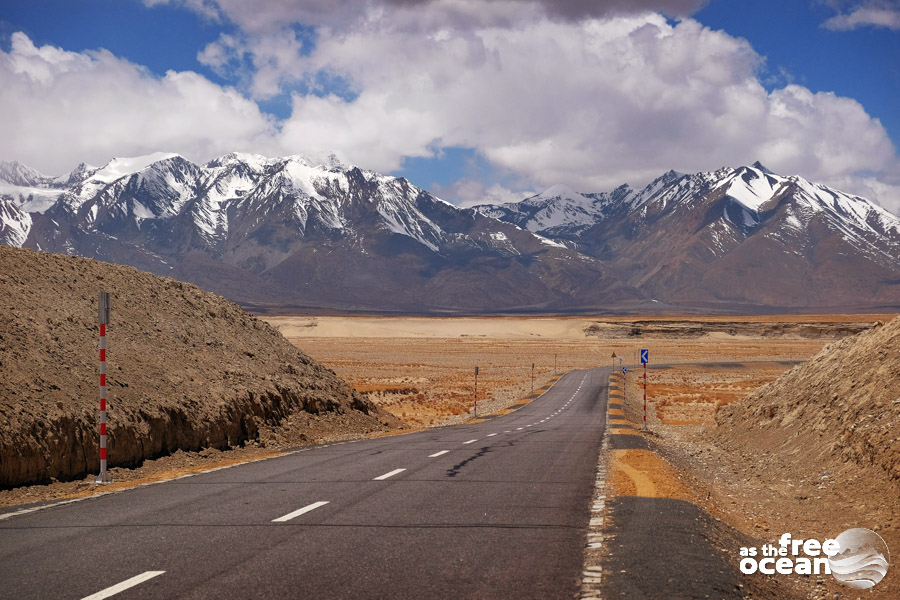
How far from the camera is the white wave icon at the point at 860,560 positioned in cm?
866

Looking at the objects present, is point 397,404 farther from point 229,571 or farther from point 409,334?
point 409,334

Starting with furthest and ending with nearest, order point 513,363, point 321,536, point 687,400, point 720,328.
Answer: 1. point 720,328
2. point 513,363
3. point 687,400
4. point 321,536

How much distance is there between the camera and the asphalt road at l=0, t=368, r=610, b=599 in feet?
23.9

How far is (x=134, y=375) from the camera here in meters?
18.6

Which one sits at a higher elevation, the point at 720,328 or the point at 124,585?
the point at 720,328

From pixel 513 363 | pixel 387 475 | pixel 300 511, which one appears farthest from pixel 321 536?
pixel 513 363

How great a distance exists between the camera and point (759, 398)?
2380cm

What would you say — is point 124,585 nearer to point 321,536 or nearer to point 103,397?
point 321,536

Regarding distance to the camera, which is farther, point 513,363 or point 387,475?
point 513,363

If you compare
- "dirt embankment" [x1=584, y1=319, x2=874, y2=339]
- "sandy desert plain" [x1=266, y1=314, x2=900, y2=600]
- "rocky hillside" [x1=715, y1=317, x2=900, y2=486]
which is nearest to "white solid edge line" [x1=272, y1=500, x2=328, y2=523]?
"sandy desert plain" [x1=266, y1=314, x2=900, y2=600]

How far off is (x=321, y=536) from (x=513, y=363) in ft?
286

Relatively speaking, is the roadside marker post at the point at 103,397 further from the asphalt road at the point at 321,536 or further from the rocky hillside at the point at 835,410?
the rocky hillside at the point at 835,410

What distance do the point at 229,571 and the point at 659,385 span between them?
61645 mm

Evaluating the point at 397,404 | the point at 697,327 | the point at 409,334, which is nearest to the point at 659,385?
the point at 397,404
